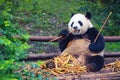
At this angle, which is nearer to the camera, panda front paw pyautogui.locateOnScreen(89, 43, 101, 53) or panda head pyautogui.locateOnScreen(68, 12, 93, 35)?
panda front paw pyautogui.locateOnScreen(89, 43, 101, 53)

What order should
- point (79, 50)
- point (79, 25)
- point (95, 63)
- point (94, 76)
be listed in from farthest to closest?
point (79, 25)
point (79, 50)
point (95, 63)
point (94, 76)

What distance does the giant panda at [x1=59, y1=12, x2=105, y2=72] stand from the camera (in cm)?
545

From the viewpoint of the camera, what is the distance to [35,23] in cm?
1199

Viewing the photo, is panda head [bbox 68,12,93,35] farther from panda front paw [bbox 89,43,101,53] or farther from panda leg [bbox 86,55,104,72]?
panda leg [bbox 86,55,104,72]

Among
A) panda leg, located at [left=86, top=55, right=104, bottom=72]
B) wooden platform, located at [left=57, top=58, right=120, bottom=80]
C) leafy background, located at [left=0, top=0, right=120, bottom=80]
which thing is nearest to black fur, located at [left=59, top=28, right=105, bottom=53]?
panda leg, located at [left=86, top=55, right=104, bottom=72]

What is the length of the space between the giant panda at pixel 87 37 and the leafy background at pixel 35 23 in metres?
0.65

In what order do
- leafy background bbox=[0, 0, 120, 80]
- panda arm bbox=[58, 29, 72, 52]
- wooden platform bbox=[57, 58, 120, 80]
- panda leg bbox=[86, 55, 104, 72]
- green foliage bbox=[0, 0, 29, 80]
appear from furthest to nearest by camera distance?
panda arm bbox=[58, 29, 72, 52]
panda leg bbox=[86, 55, 104, 72]
wooden platform bbox=[57, 58, 120, 80]
leafy background bbox=[0, 0, 120, 80]
green foliage bbox=[0, 0, 29, 80]

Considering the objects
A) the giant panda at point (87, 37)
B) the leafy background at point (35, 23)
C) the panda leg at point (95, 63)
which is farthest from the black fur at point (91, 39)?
the leafy background at point (35, 23)

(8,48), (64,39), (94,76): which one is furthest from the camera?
(64,39)

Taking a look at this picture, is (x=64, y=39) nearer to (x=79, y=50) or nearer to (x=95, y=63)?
(x=79, y=50)

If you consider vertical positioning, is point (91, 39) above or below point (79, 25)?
below

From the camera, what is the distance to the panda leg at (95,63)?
5.36 meters

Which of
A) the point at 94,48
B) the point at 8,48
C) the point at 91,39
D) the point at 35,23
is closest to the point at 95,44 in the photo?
the point at 94,48

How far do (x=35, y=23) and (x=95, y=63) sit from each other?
671 cm
